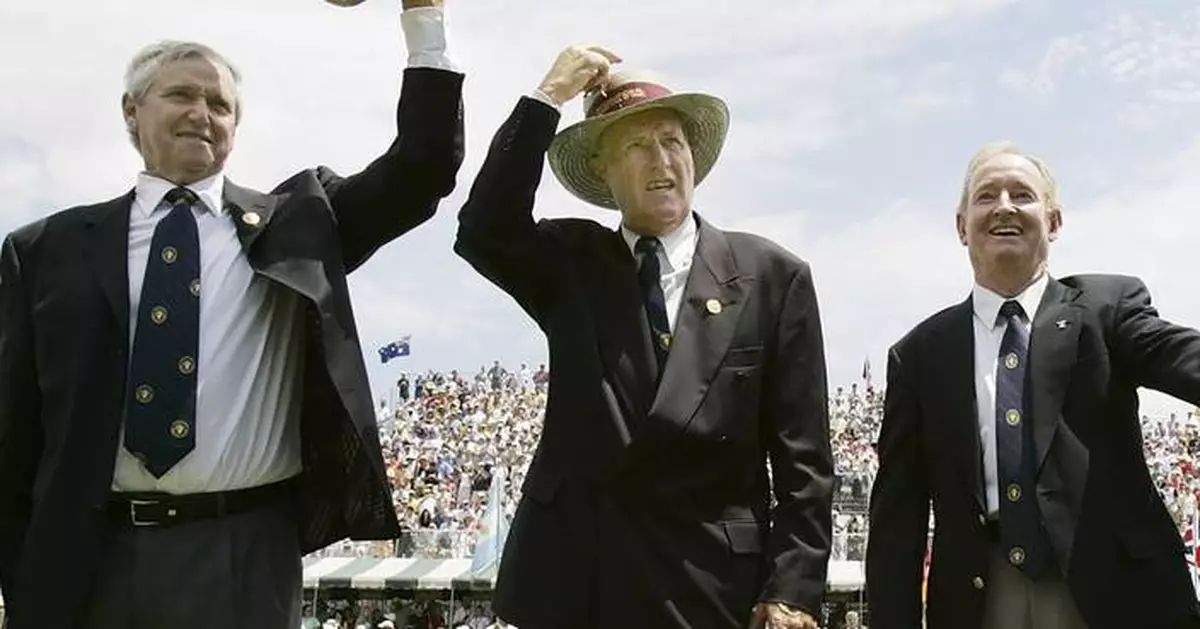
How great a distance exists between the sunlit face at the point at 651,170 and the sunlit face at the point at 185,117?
1.14m

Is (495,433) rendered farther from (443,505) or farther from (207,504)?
(207,504)

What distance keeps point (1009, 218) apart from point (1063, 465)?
30.0 inches

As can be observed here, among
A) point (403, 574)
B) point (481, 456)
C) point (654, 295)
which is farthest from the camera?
point (481, 456)

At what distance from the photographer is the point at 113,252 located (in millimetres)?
3488

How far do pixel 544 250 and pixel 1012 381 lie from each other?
1454mm

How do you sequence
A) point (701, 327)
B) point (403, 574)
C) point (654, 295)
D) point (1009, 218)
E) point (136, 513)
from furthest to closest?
point (403, 574) → point (1009, 218) → point (654, 295) → point (701, 327) → point (136, 513)

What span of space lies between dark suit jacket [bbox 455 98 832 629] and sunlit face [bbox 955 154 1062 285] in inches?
23.8

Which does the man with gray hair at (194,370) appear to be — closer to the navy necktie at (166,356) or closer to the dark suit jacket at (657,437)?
the navy necktie at (166,356)

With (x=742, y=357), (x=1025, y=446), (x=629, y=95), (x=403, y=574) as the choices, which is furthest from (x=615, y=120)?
(x=403, y=574)

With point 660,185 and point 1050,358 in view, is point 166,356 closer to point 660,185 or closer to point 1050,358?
point 660,185

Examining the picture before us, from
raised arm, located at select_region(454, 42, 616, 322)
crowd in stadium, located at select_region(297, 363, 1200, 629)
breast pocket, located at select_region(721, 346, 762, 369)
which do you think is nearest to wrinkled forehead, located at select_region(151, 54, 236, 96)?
A: raised arm, located at select_region(454, 42, 616, 322)

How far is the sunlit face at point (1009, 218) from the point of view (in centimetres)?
393

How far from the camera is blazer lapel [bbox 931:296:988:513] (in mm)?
3838

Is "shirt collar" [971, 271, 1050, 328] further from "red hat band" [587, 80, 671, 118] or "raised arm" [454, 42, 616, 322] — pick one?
"raised arm" [454, 42, 616, 322]
